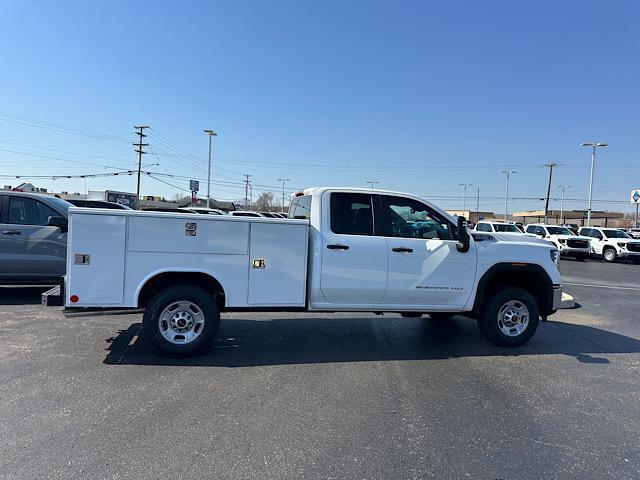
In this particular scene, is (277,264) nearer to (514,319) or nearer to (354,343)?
(354,343)

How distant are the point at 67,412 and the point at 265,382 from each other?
1.84 meters

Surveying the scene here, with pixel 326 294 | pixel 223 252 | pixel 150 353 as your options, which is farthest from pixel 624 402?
pixel 150 353

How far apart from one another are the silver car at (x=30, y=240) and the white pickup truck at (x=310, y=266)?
3.45 metres

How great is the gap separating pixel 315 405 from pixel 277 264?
6.26ft

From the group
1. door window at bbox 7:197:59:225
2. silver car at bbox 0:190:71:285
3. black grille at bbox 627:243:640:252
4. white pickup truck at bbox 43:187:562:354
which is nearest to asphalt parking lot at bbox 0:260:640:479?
white pickup truck at bbox 43:187:562:354

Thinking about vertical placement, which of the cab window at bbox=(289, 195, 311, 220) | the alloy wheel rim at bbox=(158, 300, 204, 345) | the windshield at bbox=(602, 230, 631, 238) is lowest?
the alloy wheel rim at bbox=(158, 300, 204, 345)

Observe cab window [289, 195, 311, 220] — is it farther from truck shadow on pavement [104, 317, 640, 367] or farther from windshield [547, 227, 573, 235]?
windshield [547, 227, 573, 235]

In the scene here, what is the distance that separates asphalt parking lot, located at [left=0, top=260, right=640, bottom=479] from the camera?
132 inches

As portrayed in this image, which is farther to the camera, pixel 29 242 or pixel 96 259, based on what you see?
pixel 29 242

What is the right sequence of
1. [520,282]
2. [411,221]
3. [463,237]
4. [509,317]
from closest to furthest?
[463,237]
[411,221]
[509,317]
[520,282]

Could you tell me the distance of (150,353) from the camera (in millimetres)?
5758

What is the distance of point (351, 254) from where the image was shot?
5855mm

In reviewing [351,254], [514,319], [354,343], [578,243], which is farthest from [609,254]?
[351,254]

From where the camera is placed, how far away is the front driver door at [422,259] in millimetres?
6016
